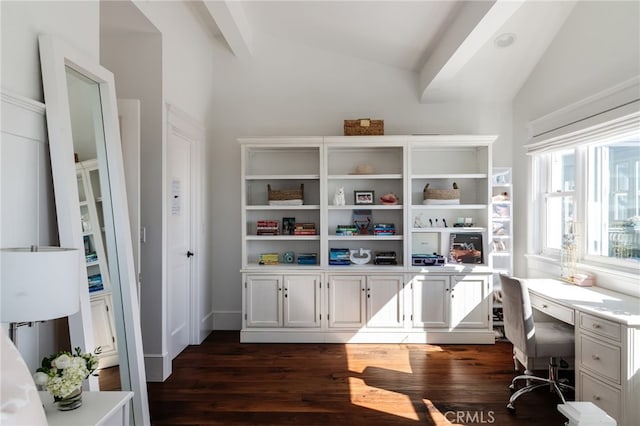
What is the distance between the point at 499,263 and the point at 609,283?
1.26 metres

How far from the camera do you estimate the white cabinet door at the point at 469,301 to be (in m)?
3.97

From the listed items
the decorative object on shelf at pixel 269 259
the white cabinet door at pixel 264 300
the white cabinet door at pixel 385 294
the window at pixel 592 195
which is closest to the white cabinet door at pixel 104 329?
Answer: the white cabinet door at pixel 264 300

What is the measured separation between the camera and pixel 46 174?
184 cm

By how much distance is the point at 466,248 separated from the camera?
13.8 ft

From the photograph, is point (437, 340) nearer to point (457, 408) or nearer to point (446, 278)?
point (446, 278)

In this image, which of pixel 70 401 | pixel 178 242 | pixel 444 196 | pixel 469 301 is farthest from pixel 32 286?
pixel 469 301

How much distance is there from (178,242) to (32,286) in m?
2.31

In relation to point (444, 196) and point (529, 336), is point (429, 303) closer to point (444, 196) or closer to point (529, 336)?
point (444, 196)

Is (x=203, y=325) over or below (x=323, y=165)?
below

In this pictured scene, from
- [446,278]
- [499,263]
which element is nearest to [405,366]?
[446,278]

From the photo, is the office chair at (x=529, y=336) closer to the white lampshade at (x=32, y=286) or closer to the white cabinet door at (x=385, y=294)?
the white cabinet door at (x=385, y=294)

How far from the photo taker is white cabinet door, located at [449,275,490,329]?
3975 mm

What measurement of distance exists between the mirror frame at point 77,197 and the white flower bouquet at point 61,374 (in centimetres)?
42

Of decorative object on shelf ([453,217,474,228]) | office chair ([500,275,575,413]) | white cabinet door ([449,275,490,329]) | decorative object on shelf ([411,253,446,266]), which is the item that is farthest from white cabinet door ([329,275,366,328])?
office chair ([500,275,575,413])
